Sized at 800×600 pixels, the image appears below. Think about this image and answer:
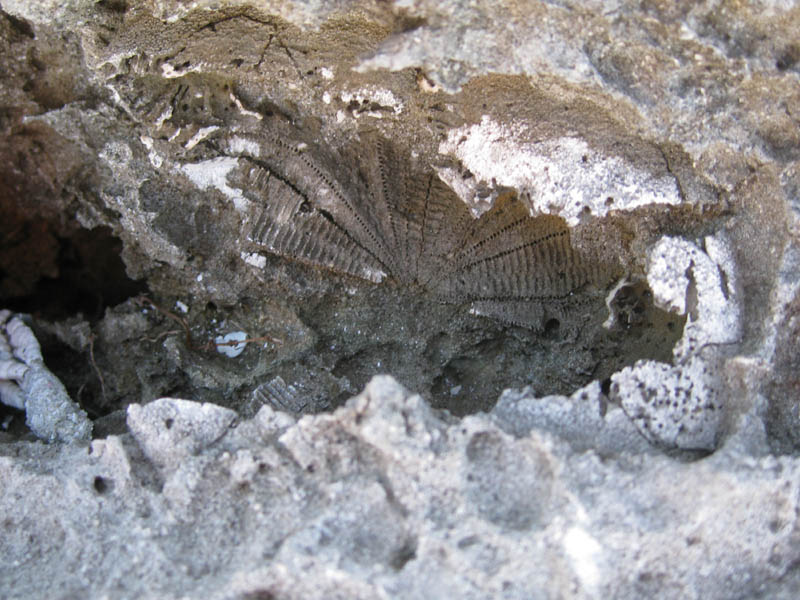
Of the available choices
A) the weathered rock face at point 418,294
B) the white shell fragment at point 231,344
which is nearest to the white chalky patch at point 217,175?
the weathered rock face at point 418,294

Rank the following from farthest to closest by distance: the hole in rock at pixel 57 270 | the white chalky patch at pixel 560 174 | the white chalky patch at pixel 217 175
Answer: the hole in rock at pixel 57 270 < the white chalky patch at pixel 217 175 < the white chalky patch at pixel 560 174

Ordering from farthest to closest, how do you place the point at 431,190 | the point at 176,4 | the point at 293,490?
the point at 431,190, the point at 176,4, the point at 293,490

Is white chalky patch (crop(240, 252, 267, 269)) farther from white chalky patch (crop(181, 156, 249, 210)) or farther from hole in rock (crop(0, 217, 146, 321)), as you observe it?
hole in rock (crop(0, 217, 146, 321))

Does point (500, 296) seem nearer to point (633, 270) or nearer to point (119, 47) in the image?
point (633, 270)

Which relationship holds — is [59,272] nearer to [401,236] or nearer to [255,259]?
[255,259]

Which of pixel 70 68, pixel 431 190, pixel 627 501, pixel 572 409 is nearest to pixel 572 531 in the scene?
pixel 627 501

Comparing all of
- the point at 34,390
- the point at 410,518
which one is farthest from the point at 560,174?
the point at 34,390

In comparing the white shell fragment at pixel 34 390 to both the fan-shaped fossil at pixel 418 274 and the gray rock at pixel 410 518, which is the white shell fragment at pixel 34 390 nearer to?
the gray rock at pixel 410 518
